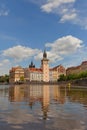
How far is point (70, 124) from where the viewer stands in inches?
547

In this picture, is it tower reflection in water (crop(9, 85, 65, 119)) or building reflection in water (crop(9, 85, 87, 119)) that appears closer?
tower reflection in water (crop(9, 85, 65, 119))

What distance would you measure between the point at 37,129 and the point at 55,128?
0.88 meters

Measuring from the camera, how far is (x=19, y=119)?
1533 centimetres

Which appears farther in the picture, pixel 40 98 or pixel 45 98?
pixel 40 98

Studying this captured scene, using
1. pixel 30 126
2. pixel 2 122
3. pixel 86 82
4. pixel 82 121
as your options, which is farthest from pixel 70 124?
pixel 86 82

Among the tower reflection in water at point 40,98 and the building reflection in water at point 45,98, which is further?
the building reflection in water at point 45,98

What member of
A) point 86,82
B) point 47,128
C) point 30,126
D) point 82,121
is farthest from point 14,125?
point 86,82

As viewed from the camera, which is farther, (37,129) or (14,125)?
(14,125)

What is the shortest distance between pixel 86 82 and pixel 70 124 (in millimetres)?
120747

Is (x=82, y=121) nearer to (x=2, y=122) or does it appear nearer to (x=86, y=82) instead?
(x=2, y=122)

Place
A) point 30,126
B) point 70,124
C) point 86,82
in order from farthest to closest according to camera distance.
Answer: point 86,82 < point 70,124 < point 30,126

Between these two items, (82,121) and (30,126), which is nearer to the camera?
(30,126)

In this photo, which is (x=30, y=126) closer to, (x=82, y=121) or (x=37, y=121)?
(x=37, y=121)

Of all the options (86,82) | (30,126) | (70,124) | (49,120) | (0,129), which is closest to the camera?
(0,129)
